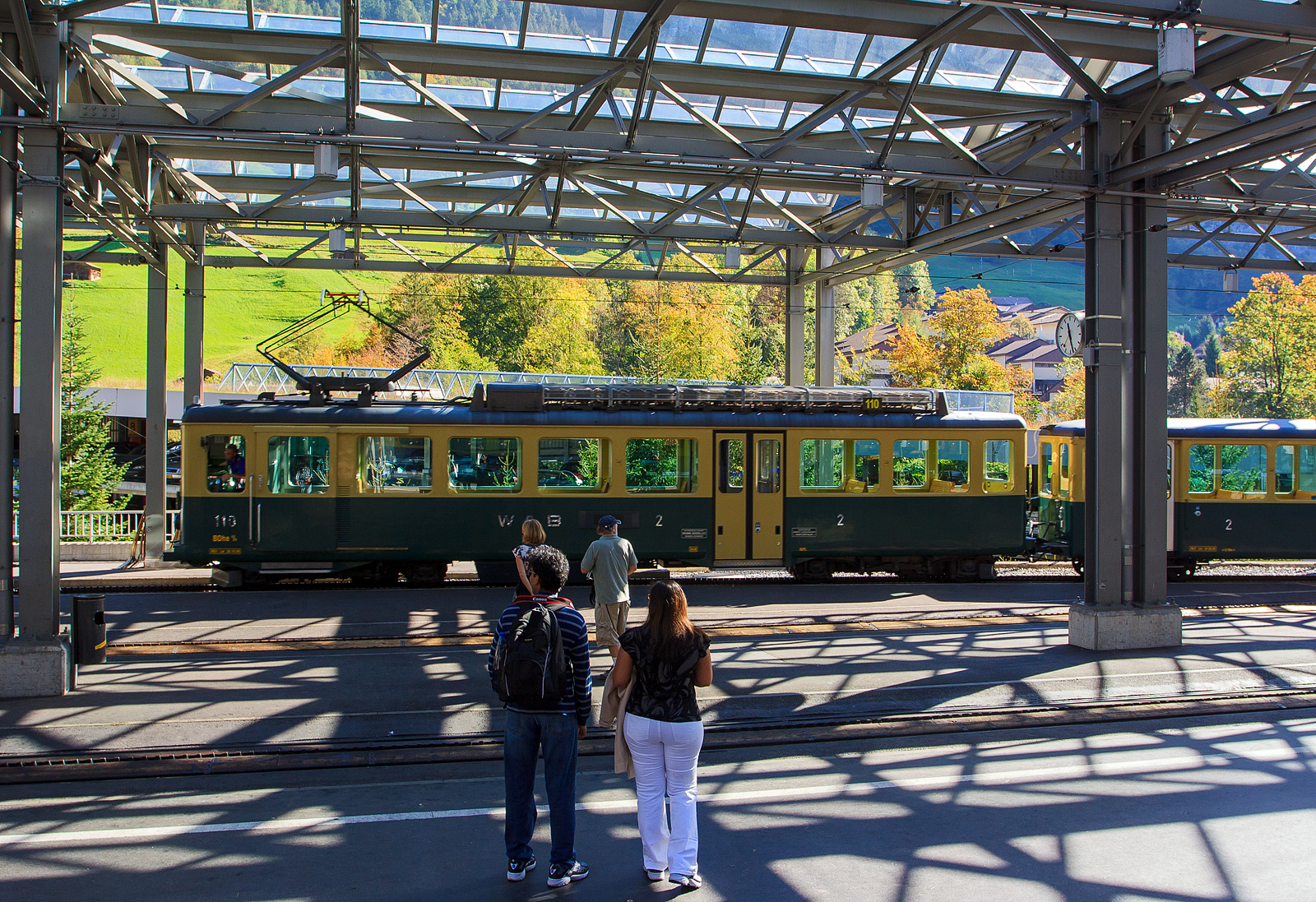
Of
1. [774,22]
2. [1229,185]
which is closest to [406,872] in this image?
[774,22]

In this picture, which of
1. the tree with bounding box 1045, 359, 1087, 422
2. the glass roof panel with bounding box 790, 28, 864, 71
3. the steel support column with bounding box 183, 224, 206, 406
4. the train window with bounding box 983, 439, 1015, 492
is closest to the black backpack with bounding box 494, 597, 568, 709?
the glass roof panel with bounding box 790, 28, 864, 71

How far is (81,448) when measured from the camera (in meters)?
24.7

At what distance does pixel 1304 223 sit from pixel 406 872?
18.5m

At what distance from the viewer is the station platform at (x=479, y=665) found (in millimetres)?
7887

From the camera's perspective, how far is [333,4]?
11.7 meters

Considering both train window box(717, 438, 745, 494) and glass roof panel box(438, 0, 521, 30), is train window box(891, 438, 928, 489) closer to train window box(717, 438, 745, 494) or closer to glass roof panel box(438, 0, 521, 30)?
train window box(717, 438, 745, 494)

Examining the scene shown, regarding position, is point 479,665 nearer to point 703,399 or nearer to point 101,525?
point 703,399

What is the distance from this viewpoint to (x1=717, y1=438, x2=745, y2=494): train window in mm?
14938

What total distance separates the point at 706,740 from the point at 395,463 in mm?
8285

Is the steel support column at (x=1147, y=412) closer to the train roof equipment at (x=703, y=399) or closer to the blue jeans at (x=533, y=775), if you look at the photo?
the train roof equipment at (x=703, y=399)

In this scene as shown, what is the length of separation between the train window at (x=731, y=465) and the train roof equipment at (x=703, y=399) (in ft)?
1.95

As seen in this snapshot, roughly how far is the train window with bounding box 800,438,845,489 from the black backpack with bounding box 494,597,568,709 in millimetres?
10693

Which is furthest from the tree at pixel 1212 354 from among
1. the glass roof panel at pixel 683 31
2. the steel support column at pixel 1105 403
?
the glass roof panel at pixel 683 31

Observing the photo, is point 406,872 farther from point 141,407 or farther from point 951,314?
point 141,407
